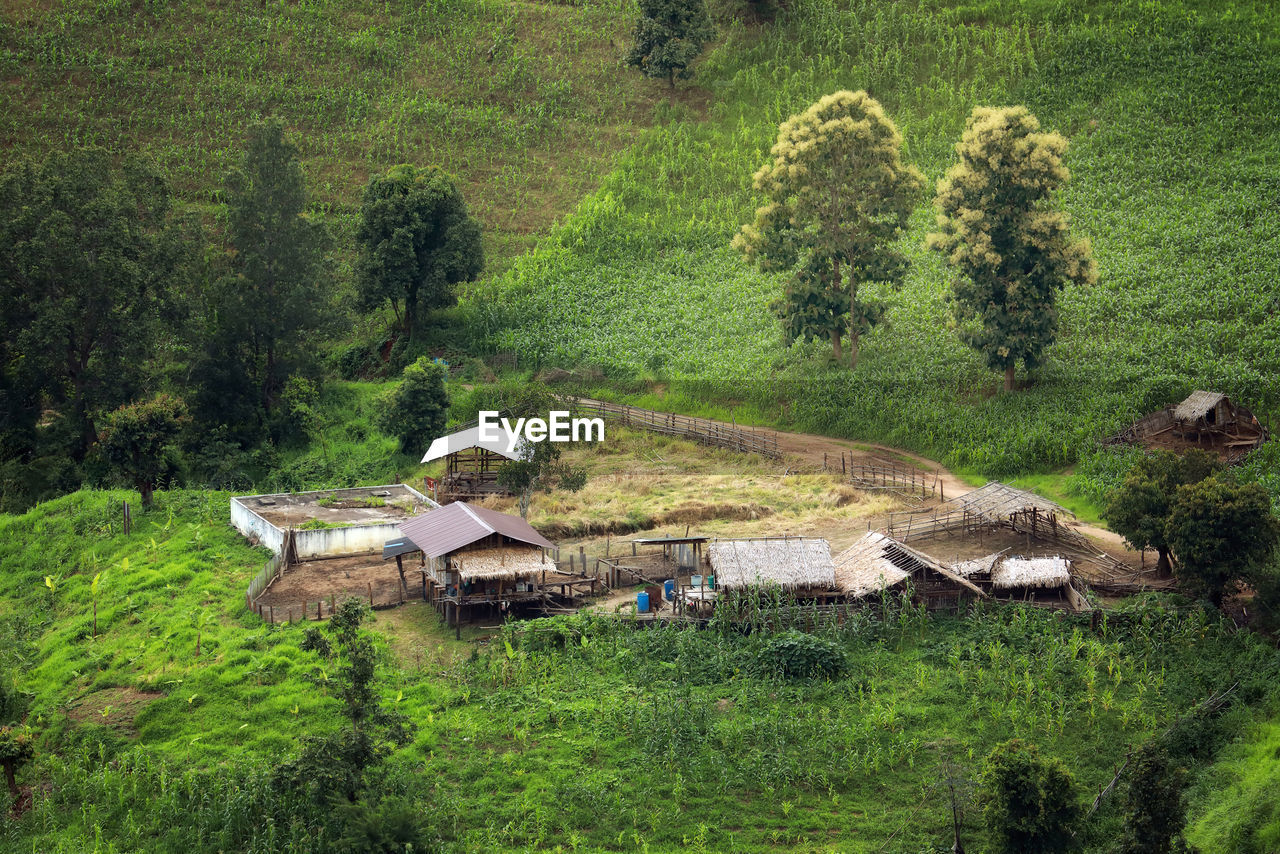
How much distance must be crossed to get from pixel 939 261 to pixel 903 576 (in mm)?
37484

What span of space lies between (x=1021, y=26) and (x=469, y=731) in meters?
71.0

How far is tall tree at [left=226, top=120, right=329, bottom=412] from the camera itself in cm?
6022

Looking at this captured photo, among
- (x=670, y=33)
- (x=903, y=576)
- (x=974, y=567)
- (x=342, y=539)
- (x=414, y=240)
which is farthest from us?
(x=670, y=33)

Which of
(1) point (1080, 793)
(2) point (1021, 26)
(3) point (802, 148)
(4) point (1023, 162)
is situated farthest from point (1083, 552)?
(2) point (1021, 26)

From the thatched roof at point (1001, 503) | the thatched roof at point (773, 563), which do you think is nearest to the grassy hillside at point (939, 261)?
the thatched roof at point (1001, 503)

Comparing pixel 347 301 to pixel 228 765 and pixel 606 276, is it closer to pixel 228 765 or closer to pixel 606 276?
pixel 606 276

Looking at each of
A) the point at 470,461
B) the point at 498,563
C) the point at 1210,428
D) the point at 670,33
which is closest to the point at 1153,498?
the point at 1210,428

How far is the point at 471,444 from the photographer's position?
5156 centimetres

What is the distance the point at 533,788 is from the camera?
96.6ft

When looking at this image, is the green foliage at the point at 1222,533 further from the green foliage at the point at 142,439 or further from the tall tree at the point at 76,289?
the tall tree at the point at 76,289

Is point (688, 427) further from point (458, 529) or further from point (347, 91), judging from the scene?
point (347, 91)

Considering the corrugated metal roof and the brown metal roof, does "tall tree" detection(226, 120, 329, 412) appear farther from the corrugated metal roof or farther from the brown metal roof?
the brown metal roof

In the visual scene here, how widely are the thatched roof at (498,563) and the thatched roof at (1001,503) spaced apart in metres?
14.0

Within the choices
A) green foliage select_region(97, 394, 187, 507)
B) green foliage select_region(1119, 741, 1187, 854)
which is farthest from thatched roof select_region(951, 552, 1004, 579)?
green foliage select_region(97, 394, 187, 507)
